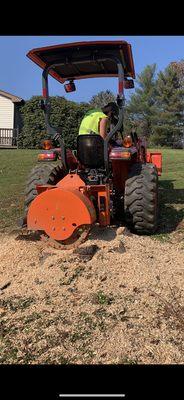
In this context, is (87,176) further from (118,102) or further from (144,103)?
(144,103)

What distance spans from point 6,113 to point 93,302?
3028cm

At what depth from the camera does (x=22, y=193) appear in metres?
9.59

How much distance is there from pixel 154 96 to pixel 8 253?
42.7 m

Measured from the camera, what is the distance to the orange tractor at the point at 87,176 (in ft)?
16.8

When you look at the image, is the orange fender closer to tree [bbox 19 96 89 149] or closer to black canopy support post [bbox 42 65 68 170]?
black canopy support post [bbox 42 65 68 170]

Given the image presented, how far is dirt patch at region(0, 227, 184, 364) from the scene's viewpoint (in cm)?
345

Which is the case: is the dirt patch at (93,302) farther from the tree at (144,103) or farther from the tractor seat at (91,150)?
the tree at (144,103)

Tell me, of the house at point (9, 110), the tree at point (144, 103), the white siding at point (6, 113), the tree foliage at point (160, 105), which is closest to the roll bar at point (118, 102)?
the house at point (9, 110)

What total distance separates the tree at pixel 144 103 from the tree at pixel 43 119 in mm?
19952

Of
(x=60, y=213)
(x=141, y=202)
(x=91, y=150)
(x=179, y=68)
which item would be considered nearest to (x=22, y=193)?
(x=91, y=150)

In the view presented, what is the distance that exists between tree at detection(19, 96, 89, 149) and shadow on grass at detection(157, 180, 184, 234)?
13538 millimetres
